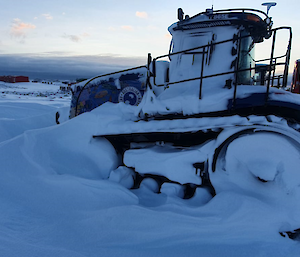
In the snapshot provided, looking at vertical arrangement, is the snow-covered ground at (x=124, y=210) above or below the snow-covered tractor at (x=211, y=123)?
below

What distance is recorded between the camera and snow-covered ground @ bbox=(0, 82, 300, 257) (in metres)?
1.97

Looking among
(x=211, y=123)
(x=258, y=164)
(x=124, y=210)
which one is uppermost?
(x=211, y=123)

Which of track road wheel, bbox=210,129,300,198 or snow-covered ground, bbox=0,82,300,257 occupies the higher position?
track road wheel, bbox=210,129,300,198

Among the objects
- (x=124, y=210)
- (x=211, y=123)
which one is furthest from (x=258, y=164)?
(x=124, y=210)

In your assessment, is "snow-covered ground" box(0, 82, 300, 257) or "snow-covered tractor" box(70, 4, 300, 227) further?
"snow-covered tractor" box(70, 4, 300, 227)

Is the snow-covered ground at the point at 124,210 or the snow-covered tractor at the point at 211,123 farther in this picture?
the snow-covered tractor at the point at 211,123

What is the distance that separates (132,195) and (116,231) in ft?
1.97

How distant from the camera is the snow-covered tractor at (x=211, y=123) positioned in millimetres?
2436

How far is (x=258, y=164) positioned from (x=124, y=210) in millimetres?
1471

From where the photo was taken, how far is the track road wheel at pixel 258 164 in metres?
2.39

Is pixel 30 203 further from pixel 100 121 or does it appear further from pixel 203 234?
pixel 203 234

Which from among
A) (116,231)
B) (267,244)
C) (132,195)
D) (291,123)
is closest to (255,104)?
(291,123)

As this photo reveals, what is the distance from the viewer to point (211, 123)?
8.41ft

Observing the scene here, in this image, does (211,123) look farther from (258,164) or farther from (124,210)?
(124,210)
